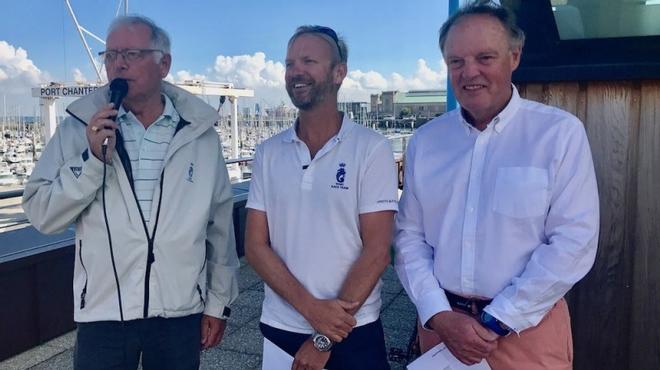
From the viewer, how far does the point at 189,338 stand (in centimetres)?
220

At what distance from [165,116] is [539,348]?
1.70 m

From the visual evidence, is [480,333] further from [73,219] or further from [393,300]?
[393,300]

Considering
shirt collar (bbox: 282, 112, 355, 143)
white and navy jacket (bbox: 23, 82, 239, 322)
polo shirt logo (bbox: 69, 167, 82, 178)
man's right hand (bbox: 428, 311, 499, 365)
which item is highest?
shirt collar (bbox: 282, 112, 355, 143)

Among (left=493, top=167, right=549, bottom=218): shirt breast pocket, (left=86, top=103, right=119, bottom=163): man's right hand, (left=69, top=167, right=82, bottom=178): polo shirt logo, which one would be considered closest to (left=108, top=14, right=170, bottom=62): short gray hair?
(left=86, top=103, right=119, bottom=163): man's right hand

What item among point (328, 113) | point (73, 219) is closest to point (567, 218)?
point (328, 113)

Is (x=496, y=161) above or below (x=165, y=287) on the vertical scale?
above

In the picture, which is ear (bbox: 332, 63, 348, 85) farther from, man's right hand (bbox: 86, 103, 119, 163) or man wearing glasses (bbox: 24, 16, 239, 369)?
man's right hand (bbox: 86, 103, 119, 163)

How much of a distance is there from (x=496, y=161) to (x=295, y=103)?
81 centimetres

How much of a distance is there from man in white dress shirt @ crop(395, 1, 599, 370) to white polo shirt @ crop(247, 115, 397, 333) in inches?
7.6

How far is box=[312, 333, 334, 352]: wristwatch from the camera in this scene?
2.00 metres

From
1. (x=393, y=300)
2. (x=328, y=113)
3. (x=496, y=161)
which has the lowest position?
(x=393, y=300)

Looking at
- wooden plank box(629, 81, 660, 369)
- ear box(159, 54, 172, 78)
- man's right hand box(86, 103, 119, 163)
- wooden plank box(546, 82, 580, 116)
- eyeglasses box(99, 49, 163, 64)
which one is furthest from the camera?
wooden plank box(546, 82, 580, 116)

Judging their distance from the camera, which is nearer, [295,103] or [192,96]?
[295,103]

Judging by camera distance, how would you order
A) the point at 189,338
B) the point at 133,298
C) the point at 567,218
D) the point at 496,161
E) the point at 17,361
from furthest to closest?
the point at 17,361
the point at 189,338
the point at 133,298
the point at 496,161
the point at 567,218
